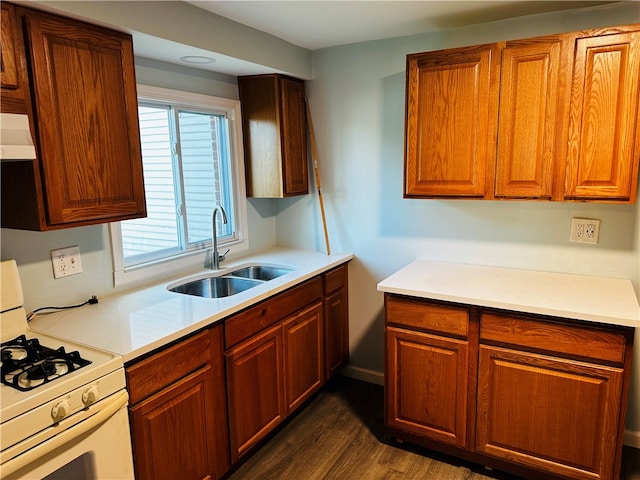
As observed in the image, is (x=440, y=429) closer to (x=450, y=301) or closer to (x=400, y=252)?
(x=450, y=301)

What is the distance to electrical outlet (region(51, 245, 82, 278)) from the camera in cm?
192

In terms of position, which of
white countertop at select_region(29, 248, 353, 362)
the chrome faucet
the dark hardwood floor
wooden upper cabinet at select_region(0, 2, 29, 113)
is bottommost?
the dark hardwood floor

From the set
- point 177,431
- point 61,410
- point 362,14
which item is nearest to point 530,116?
point 362,14

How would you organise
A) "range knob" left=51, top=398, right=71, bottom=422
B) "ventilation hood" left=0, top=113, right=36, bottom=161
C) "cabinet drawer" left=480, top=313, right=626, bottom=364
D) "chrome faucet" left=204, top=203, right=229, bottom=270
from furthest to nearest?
"chrome faucet" left=204, top=203, right=229, bottom=270
"cabinet drawer" left=480, top=313, right=626, bottom=364
"ventilation hood" left=0, top=113, right=36, bottom=161
"range knob" left=51, top=398, right=71, bottom=422

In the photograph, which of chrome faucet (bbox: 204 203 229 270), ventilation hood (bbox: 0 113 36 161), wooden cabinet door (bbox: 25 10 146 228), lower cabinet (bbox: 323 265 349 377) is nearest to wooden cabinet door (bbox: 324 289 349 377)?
lower cabinet (bbox: 323 265 349 377)

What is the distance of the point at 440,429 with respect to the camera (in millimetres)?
2264

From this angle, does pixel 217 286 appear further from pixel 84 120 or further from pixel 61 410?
pixel 61 410

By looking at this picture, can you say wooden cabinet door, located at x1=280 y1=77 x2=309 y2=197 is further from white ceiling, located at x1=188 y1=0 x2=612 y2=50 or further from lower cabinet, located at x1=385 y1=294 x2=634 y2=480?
lower cabinet, located at x1=385 y1=294 x2=634 y2=480

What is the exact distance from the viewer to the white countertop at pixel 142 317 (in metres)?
1.64

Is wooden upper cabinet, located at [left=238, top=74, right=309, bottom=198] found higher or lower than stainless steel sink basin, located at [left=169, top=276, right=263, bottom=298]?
higher

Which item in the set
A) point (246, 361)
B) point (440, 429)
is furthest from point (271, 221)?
→ point (440, 429)

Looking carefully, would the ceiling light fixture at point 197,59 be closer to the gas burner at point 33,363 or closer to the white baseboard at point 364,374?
the gas burner at point 33,363

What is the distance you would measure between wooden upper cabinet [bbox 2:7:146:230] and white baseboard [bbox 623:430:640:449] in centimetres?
279

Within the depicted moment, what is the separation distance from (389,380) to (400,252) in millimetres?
845
